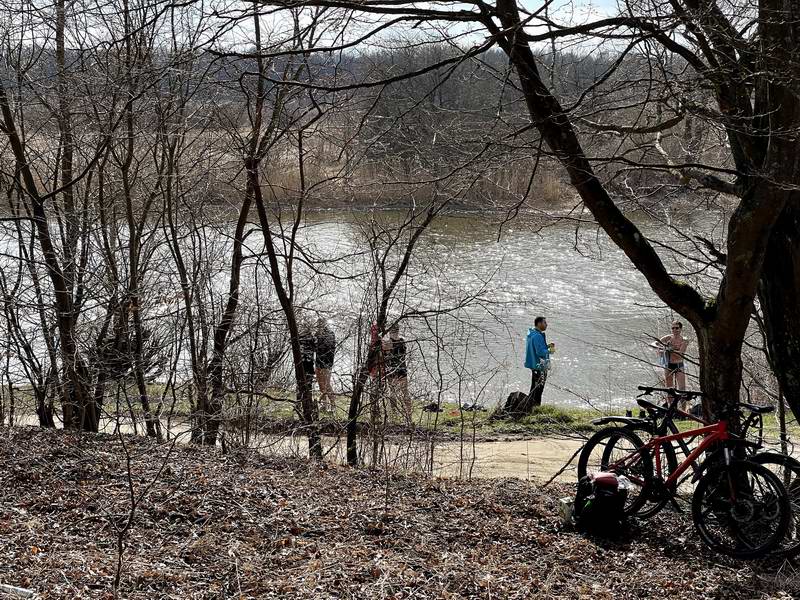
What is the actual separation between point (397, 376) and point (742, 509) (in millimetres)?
5482

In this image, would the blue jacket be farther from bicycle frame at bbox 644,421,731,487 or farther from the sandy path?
bicycle frame at bbox 644,421,731,487

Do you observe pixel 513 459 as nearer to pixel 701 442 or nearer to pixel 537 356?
pixel 537 356

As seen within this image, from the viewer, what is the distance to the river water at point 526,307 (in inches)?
613

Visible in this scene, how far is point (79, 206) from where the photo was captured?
→ 1081cm

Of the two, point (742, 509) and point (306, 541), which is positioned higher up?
point (742, 509)

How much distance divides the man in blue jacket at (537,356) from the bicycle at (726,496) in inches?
339

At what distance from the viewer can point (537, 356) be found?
14.6 metres

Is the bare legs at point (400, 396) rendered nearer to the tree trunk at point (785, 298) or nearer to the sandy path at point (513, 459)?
the sandy path at point (513, 459)

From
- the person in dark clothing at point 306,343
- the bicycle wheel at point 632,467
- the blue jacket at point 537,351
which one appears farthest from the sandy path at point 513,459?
the bicycle wheel at point 632,467

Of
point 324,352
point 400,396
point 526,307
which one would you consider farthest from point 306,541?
point 526,307

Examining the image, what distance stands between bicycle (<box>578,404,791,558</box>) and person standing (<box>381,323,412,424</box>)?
3946 millimetres

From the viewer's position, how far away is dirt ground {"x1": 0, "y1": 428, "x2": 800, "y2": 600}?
4250 millimetres

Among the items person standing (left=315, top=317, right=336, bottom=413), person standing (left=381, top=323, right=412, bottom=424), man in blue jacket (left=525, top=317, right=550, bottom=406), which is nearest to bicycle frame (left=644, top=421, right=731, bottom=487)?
person standing (left=381, top=323, right=412, bottom=424)

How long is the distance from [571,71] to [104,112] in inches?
187
